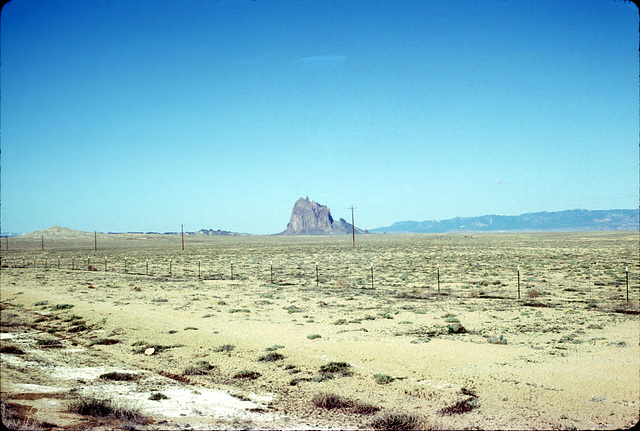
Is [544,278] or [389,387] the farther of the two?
[544,278]

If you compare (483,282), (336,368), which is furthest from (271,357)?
(483,282)

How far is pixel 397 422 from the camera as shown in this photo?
786cm

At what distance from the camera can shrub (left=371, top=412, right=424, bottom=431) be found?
774cm

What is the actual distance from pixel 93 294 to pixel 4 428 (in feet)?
75.1

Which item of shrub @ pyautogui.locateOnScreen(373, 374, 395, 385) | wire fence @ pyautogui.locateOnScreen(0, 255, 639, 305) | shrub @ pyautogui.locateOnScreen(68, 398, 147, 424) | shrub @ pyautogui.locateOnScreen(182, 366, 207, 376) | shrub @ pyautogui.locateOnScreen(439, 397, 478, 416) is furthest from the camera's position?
wire fence @ pyautogui.locateOnScreen(0, 255, 639, 305)

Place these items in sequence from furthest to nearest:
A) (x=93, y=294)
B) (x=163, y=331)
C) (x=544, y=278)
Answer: (x=544, y=278) → (x=93, y=294) → (x=163, y=331)

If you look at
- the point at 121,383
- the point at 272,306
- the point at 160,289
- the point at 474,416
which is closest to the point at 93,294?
the point at 160,289

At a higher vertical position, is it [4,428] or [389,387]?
[4,428]

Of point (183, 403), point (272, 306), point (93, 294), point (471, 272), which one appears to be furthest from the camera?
point (471, 272)

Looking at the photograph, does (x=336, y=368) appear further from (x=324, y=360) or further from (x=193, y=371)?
(x=193, y=371)

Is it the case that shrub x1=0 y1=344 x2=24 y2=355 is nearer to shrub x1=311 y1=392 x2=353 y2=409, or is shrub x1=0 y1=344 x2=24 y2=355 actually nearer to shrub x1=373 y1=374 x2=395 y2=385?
shrub x1=311 y1=392 x2=353 y2=409

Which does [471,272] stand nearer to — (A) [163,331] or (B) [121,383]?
(A) [163,331]

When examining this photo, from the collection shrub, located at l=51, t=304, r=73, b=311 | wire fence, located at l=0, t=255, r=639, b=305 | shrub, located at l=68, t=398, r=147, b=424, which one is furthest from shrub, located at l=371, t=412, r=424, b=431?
shrub, located at l=51, t=304, r=73, b=311

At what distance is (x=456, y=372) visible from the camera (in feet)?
36.5
